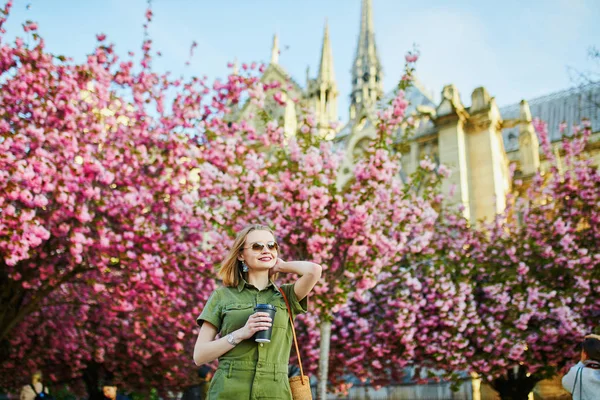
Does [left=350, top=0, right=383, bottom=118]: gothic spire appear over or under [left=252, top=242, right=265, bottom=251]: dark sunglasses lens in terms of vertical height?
over

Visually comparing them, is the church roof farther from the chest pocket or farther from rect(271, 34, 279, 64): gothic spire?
the chest pocket

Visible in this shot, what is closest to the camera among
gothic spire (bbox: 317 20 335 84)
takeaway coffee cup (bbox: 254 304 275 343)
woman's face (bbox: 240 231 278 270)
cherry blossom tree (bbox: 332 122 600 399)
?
takeaway coffee cup (bbox: 254 304 275 343)

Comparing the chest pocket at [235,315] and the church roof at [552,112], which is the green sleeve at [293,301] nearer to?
the chest pocket at [235,315]

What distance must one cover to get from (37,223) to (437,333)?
29.8 ft

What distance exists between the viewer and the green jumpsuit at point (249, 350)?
2678 millimetres

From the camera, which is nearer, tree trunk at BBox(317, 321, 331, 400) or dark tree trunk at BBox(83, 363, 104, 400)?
tree trunk at BBox(317, 321, 331, 400)

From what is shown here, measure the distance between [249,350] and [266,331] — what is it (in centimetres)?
21

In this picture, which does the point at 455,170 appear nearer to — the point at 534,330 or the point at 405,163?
the point at 405,163

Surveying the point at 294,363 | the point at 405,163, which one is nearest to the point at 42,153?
the point at 294,363

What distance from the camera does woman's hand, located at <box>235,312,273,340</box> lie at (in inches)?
103

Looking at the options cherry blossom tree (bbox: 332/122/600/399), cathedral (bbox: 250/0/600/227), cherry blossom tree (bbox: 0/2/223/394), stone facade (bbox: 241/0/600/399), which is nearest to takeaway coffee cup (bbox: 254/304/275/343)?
cherry blossom tree (bbox: 0/2/223/394)

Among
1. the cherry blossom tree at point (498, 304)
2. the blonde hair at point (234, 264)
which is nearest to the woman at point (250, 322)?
the blonde hair at point (234, 264)

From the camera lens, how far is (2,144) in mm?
8016

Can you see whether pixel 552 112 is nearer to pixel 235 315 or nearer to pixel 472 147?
pixel 472 147
